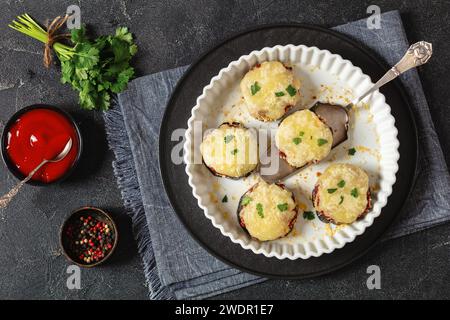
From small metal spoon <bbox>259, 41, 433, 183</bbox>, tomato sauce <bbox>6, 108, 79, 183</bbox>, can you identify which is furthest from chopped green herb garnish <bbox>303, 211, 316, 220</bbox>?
tomato sauce <bbox>6, 108, 79, 183</bbox>

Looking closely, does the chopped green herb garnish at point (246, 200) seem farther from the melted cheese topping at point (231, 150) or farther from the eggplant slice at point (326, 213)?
the eggplant slice at point (326, 213)

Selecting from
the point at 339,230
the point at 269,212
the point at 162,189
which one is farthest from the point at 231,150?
the point at 339,230

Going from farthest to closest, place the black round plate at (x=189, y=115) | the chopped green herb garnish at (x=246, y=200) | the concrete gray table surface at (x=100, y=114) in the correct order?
1. the concrete gray table surface at (x=100, y=114)
2. the black round plate at (x=189, y=115)
3. the chopped green herb garnish at (x=246, y=200)

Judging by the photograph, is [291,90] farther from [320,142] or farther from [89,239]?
[89,239]

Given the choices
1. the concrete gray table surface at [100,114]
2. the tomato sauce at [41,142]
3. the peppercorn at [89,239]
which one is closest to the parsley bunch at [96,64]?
the concrete gray table surface at [100,114]

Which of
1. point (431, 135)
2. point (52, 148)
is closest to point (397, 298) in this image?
point (431, 135)

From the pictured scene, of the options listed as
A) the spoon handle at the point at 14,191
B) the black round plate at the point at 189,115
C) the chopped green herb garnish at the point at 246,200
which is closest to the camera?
the chopped green herb garnish at the point at 246,200
